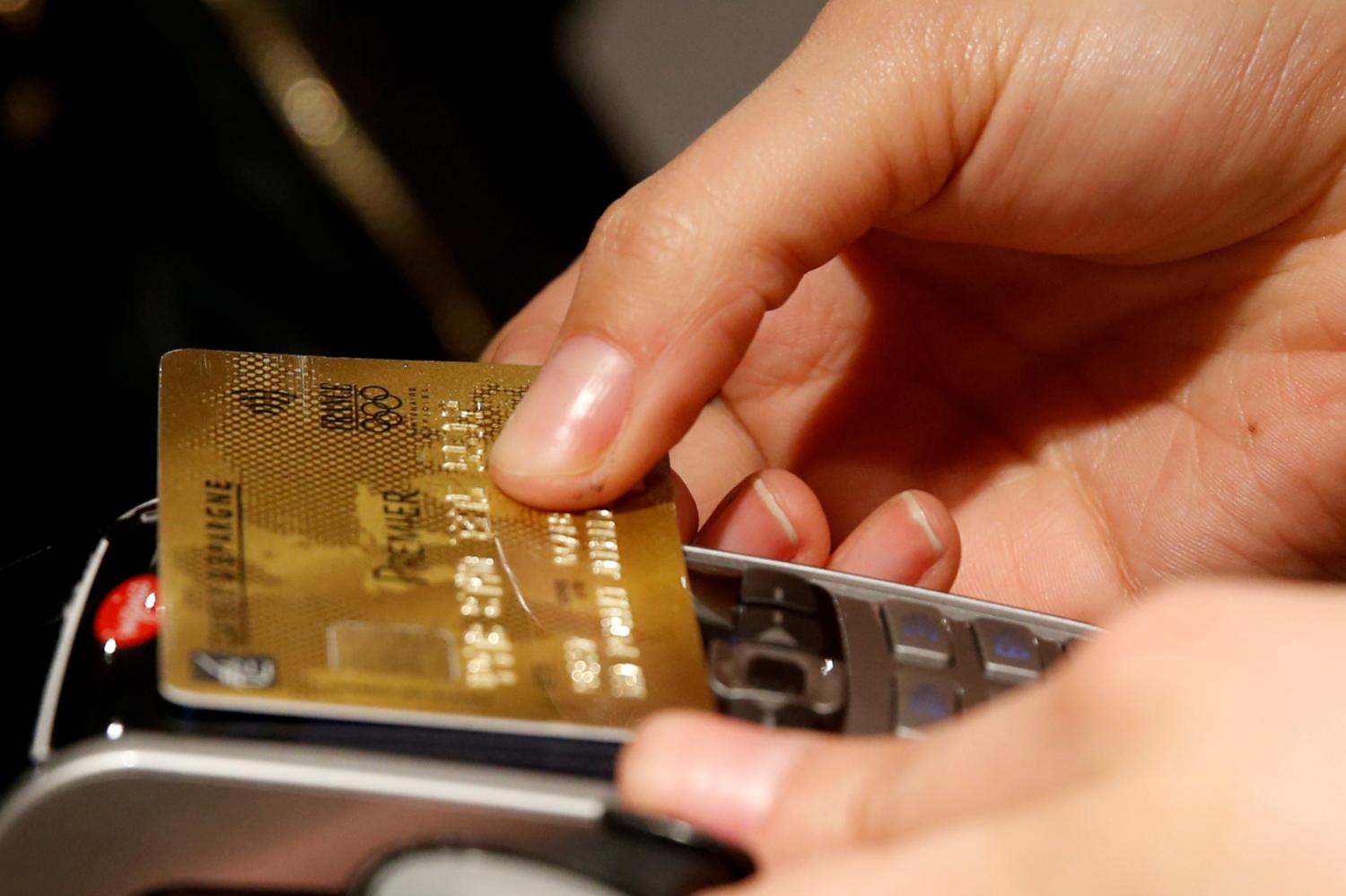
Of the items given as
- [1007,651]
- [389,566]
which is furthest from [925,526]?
[389,566]

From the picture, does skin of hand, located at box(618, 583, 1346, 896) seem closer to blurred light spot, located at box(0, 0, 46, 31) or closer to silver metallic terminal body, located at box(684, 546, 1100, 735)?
silver metallic terminal body, located at box(684, 546, 1100, 735)

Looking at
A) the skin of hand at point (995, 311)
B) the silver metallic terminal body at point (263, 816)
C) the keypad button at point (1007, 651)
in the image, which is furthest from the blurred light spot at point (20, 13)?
the keypad button at point (1007, 651)

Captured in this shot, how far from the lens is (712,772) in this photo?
13.4 inches

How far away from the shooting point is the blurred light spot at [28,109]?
99 cm

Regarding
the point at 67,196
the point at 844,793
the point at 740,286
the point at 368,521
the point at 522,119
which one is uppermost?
the point at 522,119

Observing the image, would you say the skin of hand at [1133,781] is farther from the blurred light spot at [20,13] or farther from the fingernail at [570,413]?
the blurred light spot at [20,13]

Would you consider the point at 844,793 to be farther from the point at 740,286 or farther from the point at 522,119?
the point at 522,119

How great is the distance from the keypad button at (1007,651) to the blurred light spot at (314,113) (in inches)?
34.9

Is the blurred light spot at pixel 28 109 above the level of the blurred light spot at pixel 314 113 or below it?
below

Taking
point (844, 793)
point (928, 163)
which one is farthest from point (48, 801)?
point (928, 163)

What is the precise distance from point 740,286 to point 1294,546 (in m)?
0.35

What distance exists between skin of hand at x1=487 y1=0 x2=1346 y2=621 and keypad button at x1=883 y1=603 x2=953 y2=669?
0.12m

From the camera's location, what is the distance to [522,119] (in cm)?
130

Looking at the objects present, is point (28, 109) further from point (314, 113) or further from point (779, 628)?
point (779, 628)
